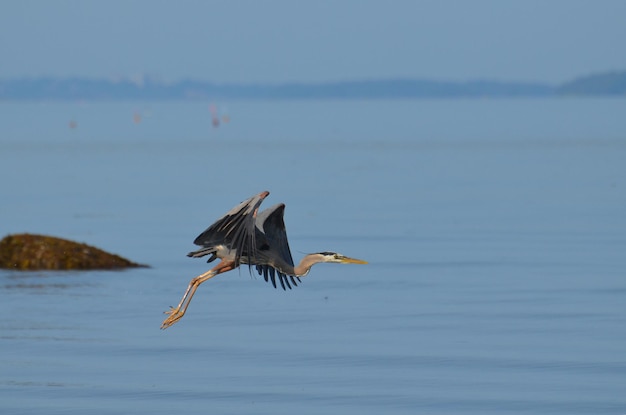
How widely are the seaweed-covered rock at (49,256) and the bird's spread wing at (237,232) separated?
974 cm

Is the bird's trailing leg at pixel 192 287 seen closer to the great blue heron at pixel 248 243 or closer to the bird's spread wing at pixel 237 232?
the great blue heron at pixel 248 243

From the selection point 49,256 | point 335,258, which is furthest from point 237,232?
point 49,256

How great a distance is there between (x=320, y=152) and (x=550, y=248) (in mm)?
51786

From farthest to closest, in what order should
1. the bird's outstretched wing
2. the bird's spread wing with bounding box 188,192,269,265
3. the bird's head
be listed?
the bird's outstretched wing, the bird's spread wing with bounding box 188,192,269,265, the bird's head

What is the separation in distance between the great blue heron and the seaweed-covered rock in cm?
962

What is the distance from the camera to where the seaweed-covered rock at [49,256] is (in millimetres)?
22766

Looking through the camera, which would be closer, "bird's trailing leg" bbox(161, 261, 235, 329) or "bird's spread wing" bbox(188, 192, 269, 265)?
"bird's trailing leg" bbox(161, 261, 235, 329)

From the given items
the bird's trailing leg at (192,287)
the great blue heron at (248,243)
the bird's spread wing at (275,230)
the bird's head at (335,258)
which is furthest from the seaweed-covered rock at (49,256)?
the bird's head at (335,258)

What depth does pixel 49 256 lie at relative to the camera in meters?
22.8

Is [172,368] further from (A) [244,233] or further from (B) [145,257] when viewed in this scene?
(B) [145,257]

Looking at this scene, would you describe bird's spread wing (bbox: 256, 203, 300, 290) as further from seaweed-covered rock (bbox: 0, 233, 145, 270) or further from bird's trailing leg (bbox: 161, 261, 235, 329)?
seaweed-covered rock (bbox: 0, 233, 145, 270)

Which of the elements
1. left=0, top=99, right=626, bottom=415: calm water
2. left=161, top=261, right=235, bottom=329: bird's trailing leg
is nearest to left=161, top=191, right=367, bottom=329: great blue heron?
left=161, top=261, right=235, bottom=329: bird's trailing leg

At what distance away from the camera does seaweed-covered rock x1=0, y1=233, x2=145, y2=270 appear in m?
22.8

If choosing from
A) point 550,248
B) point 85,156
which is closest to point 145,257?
point 550,248
